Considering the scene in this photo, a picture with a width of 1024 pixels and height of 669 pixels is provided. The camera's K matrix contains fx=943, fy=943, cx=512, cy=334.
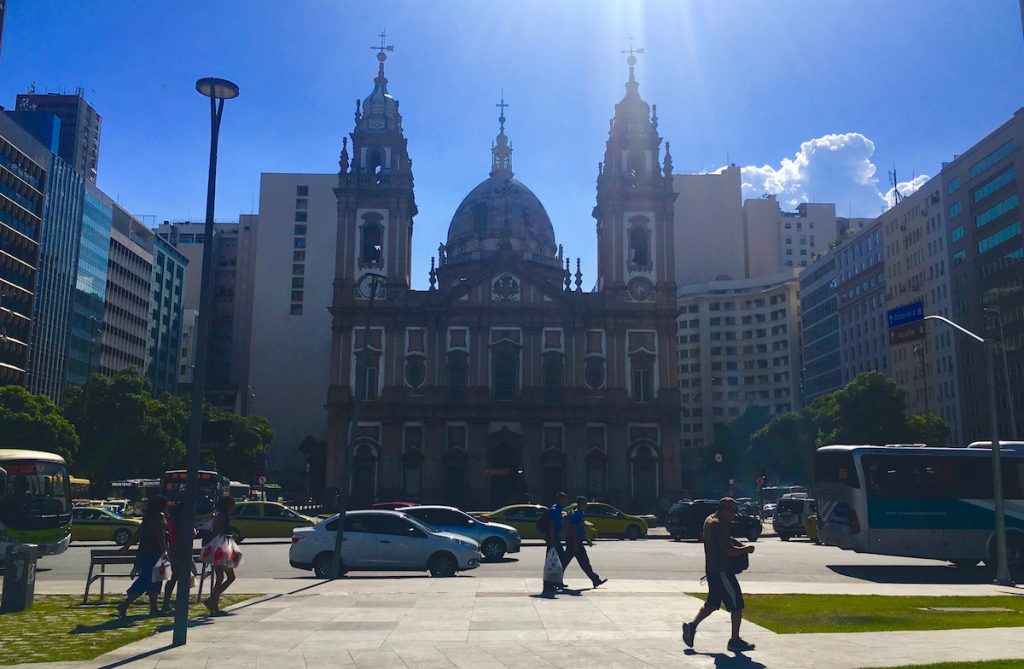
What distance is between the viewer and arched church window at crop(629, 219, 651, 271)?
64.8 metres

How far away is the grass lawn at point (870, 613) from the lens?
1302 centimetres

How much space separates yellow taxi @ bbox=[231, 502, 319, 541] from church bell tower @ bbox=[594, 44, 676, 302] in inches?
1337

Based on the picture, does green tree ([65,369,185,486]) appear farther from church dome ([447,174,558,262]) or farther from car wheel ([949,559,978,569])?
car wheel ([949,559,978,569])

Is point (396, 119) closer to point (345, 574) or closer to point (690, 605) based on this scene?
Answer: point (345, 574)

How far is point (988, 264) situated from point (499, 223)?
3640 centimetres

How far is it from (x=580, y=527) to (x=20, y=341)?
6425cm

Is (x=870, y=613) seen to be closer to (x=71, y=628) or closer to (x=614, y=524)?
(x=71, y=628)

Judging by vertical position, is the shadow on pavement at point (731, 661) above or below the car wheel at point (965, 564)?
above

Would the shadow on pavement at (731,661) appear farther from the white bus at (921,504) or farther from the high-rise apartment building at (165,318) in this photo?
the high-rise apartment building at (165,318)

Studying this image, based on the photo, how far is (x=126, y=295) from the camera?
306ft

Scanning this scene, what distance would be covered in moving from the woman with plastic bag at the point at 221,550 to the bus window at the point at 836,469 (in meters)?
15.6

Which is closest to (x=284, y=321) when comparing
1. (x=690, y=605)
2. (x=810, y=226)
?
(x=810, y=226)

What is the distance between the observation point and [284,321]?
104 m

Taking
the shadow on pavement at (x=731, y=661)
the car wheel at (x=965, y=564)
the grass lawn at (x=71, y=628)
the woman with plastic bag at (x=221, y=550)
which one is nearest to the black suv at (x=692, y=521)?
the car wheel at (x=965, y=564)
